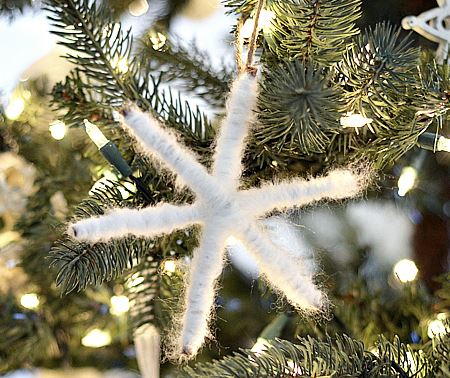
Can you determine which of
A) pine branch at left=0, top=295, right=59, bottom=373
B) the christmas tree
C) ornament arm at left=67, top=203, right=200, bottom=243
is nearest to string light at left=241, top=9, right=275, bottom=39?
the christmas tree

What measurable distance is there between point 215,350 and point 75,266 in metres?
0.23

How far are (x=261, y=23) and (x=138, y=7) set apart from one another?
33 cm

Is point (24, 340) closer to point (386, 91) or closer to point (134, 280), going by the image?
point (134, 280)

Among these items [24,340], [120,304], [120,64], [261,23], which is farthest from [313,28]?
[24,340]

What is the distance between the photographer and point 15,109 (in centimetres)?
57

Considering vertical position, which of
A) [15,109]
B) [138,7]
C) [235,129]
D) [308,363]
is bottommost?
[308,363]

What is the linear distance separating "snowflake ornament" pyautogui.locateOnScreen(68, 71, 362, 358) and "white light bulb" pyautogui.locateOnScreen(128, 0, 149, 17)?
0.36 m

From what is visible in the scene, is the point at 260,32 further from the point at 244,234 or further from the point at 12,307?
the point at 12,307

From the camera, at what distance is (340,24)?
36cm

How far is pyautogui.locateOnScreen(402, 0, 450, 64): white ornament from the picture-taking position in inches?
18.7

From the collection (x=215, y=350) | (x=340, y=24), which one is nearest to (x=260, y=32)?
(x=340, y=24)

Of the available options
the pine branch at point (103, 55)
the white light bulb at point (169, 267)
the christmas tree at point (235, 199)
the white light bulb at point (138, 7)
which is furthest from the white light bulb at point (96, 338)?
the white light bulb at point (138, 7)

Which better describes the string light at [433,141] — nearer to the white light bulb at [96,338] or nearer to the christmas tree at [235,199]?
the christmas tree at [235,199]

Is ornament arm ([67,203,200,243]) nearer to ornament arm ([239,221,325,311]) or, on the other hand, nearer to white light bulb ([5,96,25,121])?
ornament arm ([239,221,325,311])
